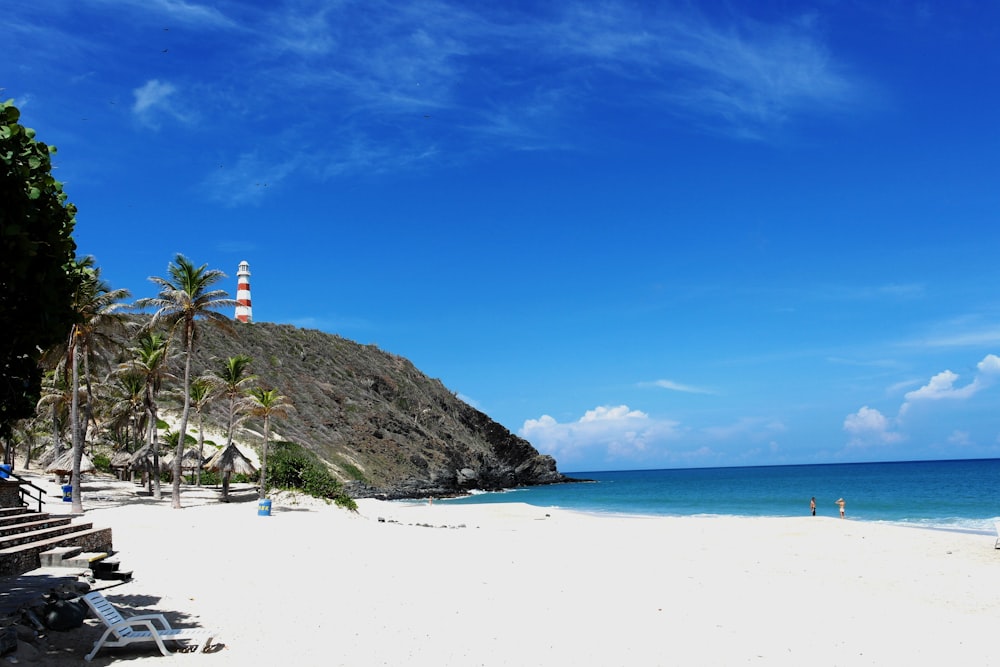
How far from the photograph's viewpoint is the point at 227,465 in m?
31.4

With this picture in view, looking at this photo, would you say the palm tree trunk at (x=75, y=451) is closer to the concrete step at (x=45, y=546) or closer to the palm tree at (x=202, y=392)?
the concrete step at (x=45, y=546)

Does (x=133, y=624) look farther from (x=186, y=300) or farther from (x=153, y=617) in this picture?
(x=186, y=300)

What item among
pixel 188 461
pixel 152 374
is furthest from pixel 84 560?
pixel 188 461

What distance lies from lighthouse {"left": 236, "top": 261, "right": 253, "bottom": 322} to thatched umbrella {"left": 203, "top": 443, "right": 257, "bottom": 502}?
53.8 meters

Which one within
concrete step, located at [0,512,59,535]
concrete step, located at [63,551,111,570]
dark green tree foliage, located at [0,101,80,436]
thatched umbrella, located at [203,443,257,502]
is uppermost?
dark green tree foliage, located at [0,101,80,436]

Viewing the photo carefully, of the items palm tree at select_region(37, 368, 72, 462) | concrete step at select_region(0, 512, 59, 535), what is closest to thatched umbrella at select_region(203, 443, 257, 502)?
palm tree at select_region(37, 368, 72, 462)

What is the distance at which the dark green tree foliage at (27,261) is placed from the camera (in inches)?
238

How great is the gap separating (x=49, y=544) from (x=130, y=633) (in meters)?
5.34

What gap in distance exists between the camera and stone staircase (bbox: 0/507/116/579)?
10570 mm

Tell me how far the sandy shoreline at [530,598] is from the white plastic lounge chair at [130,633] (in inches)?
7.1

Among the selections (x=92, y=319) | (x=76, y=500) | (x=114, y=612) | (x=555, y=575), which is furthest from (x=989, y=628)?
(x=92, y=319)

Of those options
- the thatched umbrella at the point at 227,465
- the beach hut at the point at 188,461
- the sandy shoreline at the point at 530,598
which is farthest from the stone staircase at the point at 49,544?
the beach hut at the point at 188,461

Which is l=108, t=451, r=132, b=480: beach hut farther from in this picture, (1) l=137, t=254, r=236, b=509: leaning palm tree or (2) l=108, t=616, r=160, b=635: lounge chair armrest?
→ (2) l=108, t=616, r=160, b=635: lounge chair armrest

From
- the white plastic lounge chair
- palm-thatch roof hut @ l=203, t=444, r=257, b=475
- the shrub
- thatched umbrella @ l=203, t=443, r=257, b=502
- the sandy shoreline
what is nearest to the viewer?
the white plastic lounge chair
